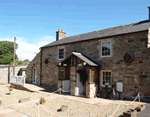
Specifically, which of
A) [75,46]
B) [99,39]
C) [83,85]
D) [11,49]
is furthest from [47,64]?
[11,49]

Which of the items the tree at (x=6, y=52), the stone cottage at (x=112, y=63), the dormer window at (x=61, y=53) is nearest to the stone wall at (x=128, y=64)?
the stone cottage at (x=112, y=63)

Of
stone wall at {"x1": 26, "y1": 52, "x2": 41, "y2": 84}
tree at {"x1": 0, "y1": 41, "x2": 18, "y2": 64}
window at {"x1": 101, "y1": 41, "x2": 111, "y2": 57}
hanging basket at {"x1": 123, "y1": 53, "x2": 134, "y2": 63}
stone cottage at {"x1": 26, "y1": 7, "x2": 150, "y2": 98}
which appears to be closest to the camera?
stone cottage at {"x1": 26, "y1": 7, "x2": 150, "y2": 98}

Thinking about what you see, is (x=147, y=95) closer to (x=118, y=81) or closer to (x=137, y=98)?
(x=137, y=98)

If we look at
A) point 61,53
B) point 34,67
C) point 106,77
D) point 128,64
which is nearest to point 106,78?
point 106,77

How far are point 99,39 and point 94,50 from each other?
3.85ft

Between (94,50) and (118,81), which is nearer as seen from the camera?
(118,81)

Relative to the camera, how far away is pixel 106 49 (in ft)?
43.9

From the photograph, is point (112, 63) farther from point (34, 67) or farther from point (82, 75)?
point (34, 67)

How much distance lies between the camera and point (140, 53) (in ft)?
36.6

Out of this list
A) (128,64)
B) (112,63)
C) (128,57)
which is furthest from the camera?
(112,63)

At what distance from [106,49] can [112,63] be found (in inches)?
57.5

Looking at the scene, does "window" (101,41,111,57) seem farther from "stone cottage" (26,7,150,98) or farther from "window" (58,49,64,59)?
"window" (58,49,64,59)

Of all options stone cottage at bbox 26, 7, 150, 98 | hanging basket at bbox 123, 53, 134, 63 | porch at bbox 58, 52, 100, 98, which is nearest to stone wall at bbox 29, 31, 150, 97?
stone cottage at bbox 26, 7, 150, 98

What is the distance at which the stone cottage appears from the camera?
11078 mm
